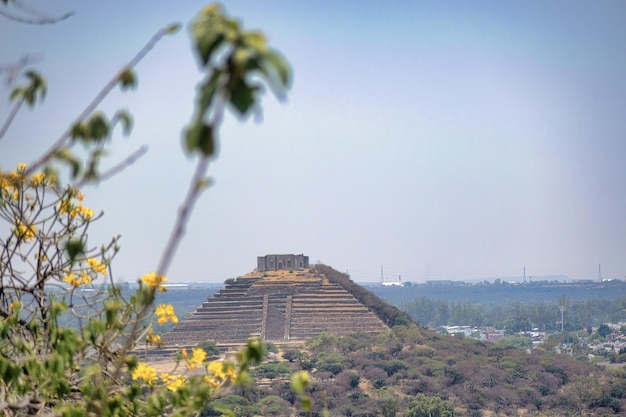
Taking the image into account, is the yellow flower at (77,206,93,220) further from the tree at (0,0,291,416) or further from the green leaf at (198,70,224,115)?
the green leaf at (198,70,224,115)

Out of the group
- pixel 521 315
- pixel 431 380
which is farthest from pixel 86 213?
pixel 521 315

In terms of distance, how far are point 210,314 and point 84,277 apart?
65572mm

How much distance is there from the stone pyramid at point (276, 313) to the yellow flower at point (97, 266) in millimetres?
61071

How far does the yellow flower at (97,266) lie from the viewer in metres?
6.72

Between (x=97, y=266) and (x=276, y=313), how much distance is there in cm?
6538

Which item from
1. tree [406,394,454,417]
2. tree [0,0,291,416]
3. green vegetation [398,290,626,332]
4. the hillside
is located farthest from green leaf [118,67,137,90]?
green vegetation [398,290,626,332]

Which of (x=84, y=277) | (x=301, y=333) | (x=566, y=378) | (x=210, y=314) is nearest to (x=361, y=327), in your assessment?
(x=301, y=333)

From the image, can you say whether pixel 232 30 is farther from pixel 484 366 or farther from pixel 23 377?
pixel 484 366

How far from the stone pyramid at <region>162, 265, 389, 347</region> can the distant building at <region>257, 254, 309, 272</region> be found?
7.29 feet

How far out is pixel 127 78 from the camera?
4.01 metres

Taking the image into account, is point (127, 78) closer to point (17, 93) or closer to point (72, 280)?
point (17, 93)

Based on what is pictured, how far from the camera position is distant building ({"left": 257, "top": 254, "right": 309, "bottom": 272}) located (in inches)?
3061

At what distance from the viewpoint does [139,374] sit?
589cm

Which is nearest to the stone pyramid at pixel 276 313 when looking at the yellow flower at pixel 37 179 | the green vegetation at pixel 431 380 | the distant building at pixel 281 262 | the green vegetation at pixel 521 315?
the distant building at pixel 281 262
